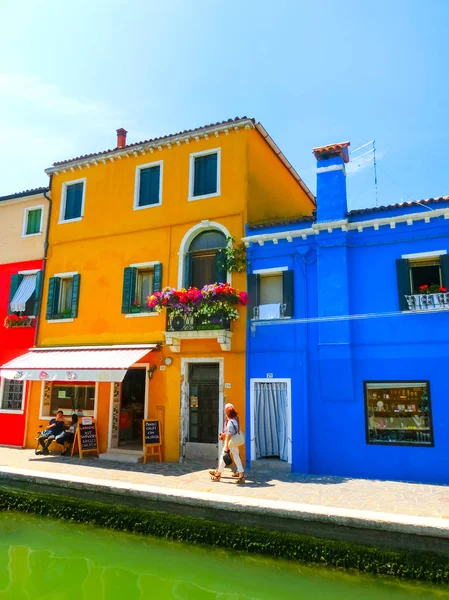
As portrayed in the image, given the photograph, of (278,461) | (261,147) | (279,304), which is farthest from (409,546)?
(261,147)

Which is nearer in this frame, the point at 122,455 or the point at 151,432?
the point at 151,432

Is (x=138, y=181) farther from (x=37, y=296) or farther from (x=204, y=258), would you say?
(x=37, y=296)

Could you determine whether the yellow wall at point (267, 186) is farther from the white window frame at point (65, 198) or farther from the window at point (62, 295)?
the window at point (62, 295)

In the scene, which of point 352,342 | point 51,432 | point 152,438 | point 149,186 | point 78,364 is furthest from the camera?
point 149,186

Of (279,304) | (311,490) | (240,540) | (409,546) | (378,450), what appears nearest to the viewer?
(409,546)

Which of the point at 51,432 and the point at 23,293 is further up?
the point at 23,293

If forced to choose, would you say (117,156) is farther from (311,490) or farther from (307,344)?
(311,490)

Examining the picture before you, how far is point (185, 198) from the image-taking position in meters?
15.6

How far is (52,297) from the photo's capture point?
1723 cm

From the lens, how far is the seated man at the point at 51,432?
14.9m

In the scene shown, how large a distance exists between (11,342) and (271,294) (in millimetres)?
10113

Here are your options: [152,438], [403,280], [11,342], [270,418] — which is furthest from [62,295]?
[403,280]

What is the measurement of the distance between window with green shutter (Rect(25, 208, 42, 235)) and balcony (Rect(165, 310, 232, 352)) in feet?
25.5

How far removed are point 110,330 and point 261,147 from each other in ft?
25.7
